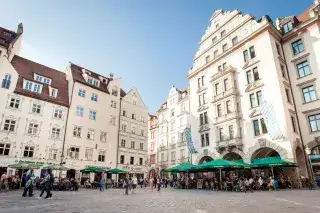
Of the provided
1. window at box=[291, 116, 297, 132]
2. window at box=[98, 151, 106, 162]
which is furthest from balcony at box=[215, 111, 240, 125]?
window at box=[98, 151, 106, 162]

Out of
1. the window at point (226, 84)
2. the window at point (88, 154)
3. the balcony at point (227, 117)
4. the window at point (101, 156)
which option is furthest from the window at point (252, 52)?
the window at point (88, 154)

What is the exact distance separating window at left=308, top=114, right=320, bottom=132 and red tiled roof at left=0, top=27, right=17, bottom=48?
135ft

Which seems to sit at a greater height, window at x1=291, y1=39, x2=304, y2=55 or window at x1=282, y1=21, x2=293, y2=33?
window at x1=282, y1=21, x2=293, y2=33

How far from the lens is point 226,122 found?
33500 mm

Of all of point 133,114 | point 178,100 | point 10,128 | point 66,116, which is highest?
point 178,100

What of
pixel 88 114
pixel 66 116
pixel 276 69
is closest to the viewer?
pixel 276 69

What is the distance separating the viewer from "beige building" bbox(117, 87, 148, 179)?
4263 centimetres

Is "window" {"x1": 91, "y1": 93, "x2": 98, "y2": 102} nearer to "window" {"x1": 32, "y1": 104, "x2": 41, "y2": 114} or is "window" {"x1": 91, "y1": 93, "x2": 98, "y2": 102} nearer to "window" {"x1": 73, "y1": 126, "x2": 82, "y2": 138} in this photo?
"window" {"x1": 73, "y1": 126, "x2": 82, "y2": 138}

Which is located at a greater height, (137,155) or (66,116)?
(66,116)

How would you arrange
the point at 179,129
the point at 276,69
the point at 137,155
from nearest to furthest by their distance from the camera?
the point at 276,69
the point at 137,155
the point at 179,129

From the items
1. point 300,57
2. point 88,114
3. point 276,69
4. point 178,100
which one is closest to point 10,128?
point 88,114

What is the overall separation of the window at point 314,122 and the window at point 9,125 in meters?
37.6

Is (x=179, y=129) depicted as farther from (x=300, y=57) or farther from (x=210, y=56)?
(x=300, y=57)

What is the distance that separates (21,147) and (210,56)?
32.4m
